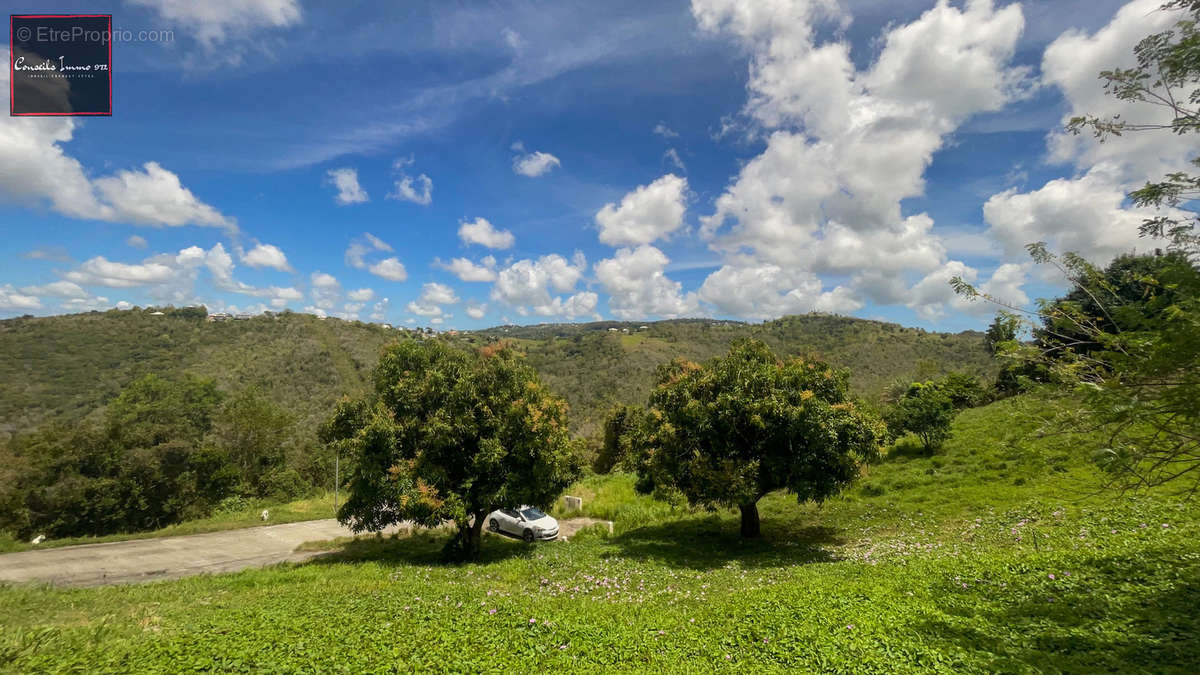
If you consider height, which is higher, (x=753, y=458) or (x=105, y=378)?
(x=105, y=378)

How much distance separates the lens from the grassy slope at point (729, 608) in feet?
19.0

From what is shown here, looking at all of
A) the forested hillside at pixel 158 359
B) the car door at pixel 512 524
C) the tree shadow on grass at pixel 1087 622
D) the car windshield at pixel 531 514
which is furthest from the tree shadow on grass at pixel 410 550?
the forested hillside at pixel 158 359

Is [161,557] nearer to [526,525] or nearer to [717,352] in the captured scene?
[526,525]

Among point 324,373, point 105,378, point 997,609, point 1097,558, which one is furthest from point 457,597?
point 105,378

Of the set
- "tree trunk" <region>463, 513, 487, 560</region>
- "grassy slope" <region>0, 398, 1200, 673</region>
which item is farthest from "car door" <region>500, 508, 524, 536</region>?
"grassy slope" <region>0, 398, 1200, 673</region>

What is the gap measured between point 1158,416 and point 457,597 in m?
10.5

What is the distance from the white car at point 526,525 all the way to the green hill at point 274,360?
98.1 ft

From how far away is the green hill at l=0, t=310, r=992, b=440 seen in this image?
66.9 m

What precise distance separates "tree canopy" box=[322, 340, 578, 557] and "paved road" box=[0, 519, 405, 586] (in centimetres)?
609

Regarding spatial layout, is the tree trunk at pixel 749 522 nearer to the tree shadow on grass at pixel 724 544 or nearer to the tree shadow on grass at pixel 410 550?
the tree shadow on grass at pixel 724 544

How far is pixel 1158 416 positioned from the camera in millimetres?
5164

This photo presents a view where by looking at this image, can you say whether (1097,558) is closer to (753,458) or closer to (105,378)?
(753,458)

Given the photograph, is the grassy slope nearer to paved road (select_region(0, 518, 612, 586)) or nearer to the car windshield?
paved road (select_region(0, 518, 612, 586))

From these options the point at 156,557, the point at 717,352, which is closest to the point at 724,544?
the point at 156,557
